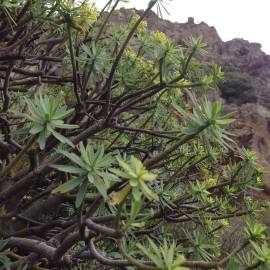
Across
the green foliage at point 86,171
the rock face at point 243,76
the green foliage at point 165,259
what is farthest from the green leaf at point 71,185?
the rock face at point 243,76

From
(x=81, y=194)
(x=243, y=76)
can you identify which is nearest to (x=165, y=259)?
(x=81, y=194)

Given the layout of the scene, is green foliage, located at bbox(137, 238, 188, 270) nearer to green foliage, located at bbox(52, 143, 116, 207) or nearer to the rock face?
green foliage, located at bbox(52, 143, 116, 207)

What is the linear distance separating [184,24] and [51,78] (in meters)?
28.6

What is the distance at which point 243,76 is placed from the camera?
27.3 meters

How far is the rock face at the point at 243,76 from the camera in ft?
56.1

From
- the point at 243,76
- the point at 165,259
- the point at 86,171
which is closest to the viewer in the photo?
the point at 165,259

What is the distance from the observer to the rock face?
56.1 ft

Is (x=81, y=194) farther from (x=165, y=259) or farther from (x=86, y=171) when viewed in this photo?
(x=165, y=259)

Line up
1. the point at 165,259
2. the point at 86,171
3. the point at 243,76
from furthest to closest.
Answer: the point at 243,76 < the point at 86,171 < the point at 165,259

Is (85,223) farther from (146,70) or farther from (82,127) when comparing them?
(146,70)

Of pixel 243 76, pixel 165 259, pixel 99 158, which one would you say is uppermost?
pixel 99 158

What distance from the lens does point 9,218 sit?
234 centimetres

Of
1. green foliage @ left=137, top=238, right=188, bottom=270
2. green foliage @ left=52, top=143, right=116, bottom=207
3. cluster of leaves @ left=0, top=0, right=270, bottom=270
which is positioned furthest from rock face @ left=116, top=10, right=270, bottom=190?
green foliage @ left=137, top=238, right=188, bottom=270

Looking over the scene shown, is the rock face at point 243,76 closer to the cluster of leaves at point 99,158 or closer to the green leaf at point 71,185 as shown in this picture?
the cluster of leaves at point 99,158
